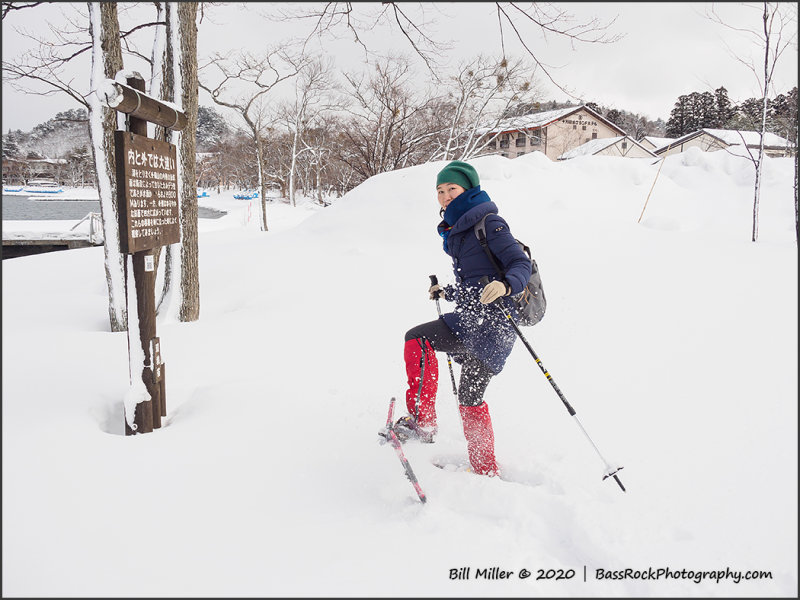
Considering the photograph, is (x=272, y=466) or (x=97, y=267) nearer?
(x=272, y=466)

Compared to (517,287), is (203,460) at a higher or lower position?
lower

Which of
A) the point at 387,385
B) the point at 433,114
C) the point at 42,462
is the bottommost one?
the point at 387,385

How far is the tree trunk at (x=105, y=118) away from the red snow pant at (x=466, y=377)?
380 cm

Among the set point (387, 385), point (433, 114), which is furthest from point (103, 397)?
point (433, 114)

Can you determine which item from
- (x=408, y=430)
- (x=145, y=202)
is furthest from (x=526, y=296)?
(x=145, y=202)

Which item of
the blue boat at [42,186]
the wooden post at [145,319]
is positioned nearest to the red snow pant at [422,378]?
the wooden post at [145,319]

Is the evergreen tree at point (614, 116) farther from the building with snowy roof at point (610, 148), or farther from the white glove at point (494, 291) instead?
the white glove at point (494, 291)

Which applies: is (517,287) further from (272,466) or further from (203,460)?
(203,460)

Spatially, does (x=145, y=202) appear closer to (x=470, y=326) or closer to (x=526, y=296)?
(x=470, y=326)

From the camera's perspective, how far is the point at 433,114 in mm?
24453

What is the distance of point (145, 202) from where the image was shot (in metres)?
3.01

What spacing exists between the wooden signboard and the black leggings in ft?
6.37

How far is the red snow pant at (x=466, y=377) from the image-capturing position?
2613 mm

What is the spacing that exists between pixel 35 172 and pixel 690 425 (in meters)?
106
